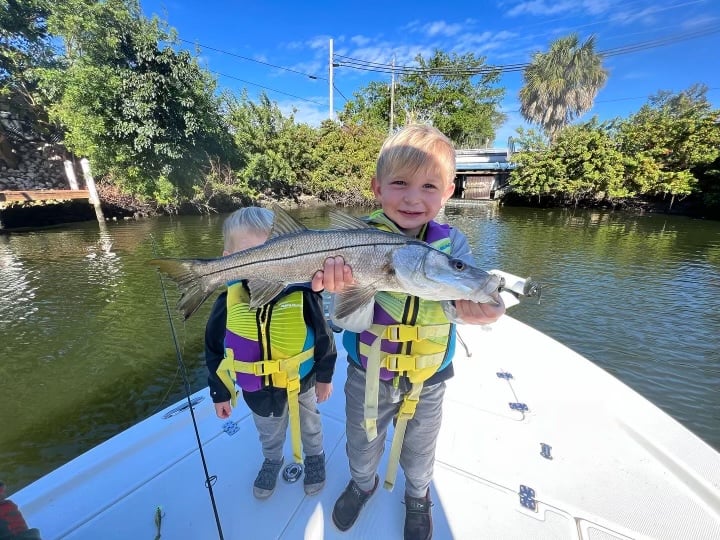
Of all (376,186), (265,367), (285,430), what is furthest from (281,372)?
(376,186)

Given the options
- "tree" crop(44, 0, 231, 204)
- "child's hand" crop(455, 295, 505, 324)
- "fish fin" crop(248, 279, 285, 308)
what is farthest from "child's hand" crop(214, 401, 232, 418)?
"tree" crop(44, 0, 231, 204)

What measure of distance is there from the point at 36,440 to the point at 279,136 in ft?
90.5

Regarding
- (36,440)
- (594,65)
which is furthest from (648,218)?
(36,440)

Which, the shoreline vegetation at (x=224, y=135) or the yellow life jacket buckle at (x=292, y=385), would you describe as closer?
the yellow life jacket buckle at (x=292, y=385)

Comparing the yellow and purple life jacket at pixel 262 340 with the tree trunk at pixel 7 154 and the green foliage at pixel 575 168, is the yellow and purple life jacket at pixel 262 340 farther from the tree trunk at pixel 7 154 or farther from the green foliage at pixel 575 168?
the green foliage at pixel 575 168

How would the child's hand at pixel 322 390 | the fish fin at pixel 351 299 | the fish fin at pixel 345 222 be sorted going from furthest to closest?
1. the child's hand at pixel 322 390
2. the fish fin at pixel 345 222
3. the fish fin at pixel 351 299

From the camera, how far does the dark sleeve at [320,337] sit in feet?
7.32

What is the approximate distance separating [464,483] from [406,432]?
2.30 feet

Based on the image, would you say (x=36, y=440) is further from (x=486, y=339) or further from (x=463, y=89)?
(x=463, y=89)

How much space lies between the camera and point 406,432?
199 centimetres

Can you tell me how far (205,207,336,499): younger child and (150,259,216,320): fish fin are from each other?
37 centimetres

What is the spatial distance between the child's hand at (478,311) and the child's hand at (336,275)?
577 mm

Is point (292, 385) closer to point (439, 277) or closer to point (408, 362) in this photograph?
point (408, 362)

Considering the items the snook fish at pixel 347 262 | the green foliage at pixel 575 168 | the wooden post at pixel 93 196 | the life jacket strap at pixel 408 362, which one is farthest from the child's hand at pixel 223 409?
the green foliage at pixel 575 168
